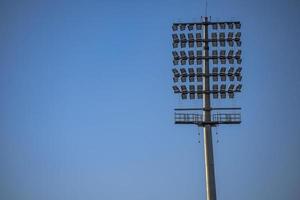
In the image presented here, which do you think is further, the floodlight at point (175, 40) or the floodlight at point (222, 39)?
the floodlight at point (222, 39)

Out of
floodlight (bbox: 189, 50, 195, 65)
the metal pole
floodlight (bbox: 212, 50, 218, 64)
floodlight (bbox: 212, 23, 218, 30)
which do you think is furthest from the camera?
floodlight (bbox: 212, 23, 218, 30)

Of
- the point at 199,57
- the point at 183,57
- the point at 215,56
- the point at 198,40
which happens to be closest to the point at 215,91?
the point at 215,56

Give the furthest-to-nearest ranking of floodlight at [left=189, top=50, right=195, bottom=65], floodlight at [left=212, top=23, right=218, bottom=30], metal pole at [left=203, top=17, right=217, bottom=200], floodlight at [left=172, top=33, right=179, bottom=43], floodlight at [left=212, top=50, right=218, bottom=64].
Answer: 1. floodlight at [left=212, top=23, right=218, bottom=30]
2. floodlight at [left=212, top=50, right=218, bottom=64]
3. floodlight at [left=189, top=50, right=195, bottom=65]
4. floodlight at [left=172, top=33, right=179, bottom=43]
5. metal pole at [left=203, top=17, right=217, bottom=200]

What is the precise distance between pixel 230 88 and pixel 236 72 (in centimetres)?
144

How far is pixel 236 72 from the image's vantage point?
66.4m

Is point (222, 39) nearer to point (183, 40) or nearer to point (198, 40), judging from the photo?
point (198, 40)

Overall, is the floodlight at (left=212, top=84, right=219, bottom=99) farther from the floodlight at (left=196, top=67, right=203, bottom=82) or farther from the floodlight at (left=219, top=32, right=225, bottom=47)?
the floodlight at (left=219, top=32, right=225, bottom=47)

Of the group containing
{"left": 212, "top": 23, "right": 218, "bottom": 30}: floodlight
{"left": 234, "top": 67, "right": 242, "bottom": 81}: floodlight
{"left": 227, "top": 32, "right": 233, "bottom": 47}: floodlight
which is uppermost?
{"left": 212, "top": 23, "right": 218, "bottom": 30}: floodlight

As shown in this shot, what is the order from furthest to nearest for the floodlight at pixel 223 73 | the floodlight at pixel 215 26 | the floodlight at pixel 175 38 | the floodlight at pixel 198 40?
the floodlight at pixel 215 26
the floodlight at pixel 198 40
the floodlight at pixel 175 38
the floodlight at pixel 223 73

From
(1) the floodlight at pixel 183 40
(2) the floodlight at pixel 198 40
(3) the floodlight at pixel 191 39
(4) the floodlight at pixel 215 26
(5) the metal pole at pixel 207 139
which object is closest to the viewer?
(5) the metal pole at pixel 207 139

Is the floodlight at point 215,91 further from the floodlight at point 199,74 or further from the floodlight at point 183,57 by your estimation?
the floodlight at point 183,57

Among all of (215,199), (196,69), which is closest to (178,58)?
(196,69)

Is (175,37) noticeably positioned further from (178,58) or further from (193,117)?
(193,117)

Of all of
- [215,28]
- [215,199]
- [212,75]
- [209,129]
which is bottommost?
[215,199]
